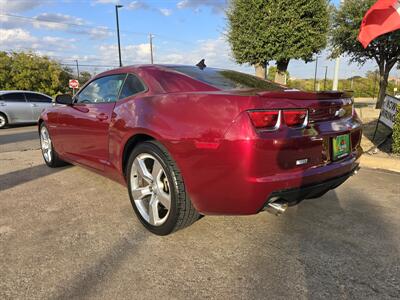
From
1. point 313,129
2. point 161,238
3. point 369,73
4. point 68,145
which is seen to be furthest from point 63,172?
point 369,73

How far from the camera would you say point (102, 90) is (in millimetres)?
4027

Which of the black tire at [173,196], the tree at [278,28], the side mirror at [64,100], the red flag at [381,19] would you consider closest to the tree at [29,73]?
the tree at [278,28]

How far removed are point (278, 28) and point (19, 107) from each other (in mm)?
9534

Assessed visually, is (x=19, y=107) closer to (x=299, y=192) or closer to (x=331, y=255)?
(x=299, y=192)

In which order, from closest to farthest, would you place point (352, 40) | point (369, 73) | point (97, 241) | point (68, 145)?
1. point (97, 241)
2. point (68, 145)
3. point (352, 40)
4. point (369, 73)

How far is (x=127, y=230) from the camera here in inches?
125

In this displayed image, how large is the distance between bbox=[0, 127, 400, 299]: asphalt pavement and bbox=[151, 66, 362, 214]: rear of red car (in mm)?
449

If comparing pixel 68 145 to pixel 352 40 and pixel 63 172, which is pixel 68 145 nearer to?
pixel 63 172

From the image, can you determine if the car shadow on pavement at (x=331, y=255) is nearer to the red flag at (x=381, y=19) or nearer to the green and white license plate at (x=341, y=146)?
the green and white license plate at (x=341, y=146)

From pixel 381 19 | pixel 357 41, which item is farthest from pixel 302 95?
pixel 357 41

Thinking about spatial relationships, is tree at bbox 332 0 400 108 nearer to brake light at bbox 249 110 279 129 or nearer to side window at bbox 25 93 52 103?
side window at bbox 25 93 52 103

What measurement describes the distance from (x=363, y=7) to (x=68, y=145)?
48.3 ft

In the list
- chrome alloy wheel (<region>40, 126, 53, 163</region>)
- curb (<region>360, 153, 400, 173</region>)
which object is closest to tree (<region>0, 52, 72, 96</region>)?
chrome alloy wheel (<region>40, 126, 53, 163</region>)

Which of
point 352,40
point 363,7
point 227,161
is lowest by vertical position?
point 227,161
